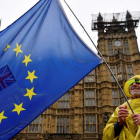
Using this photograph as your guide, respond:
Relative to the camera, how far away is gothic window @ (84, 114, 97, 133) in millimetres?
21913

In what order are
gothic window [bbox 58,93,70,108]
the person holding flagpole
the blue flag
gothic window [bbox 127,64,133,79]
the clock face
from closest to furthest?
1. the person holding flagpole
2. the blue flag
3. gothic window [bbox 58,93,70,108]
4. gothic window [bbox 127,64,133,79]
5. the clock face

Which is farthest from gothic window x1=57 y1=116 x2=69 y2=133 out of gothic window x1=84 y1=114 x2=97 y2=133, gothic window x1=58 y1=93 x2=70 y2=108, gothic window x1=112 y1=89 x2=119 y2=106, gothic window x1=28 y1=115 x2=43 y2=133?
gothic window x1=112 y1=89 x2=119 y2=106

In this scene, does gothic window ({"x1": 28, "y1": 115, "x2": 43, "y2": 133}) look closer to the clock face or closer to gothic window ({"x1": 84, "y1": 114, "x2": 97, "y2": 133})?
gothic window ({"x1": 84, "y1": 114, "x2": 97, "y2": 133})

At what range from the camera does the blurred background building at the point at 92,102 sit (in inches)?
861

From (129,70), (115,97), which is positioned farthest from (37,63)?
(129,70)

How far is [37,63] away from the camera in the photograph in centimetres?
455

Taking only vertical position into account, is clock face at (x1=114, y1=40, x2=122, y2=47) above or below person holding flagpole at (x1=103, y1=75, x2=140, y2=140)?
above

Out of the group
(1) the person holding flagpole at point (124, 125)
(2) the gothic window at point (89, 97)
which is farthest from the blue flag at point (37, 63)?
(2) the gothic window at point (89, 97)

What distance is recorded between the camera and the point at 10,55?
183 inches

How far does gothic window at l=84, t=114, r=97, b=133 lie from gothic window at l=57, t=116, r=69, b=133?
7.92 feet

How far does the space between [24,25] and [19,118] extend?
Answer: 2418 millimetres

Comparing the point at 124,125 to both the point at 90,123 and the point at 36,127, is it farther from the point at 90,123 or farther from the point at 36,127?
the point at 36,127

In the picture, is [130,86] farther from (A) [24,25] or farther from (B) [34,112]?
(A) [24,25]

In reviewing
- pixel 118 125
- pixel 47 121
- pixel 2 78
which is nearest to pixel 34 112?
pixel 2 78
